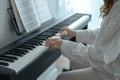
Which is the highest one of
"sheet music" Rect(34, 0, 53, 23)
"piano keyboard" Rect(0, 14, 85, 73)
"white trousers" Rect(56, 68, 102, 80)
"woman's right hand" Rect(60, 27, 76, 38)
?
"sheet music" Rect(34, 0, 53, 23)

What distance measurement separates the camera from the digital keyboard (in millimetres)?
1182

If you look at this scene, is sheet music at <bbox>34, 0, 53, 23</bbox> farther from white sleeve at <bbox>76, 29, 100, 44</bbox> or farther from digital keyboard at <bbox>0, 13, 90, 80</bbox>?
white sleeve at <bbox>76, 29, 100, 44</bbox>

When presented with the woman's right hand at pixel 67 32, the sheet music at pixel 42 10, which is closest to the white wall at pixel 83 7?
the sheet music at pixel 42 10

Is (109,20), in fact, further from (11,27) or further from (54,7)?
(54,7)

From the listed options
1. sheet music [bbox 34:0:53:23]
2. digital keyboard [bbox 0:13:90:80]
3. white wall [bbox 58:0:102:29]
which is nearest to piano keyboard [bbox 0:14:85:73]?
digital keyboard [bbox 0:13:90:80]

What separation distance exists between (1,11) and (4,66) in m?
0.53

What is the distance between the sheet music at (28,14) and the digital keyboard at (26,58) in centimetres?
7

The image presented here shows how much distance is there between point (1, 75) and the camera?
3.69 ft

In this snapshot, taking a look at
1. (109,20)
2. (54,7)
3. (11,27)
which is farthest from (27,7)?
(54,7)

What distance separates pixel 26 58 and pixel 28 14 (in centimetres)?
49

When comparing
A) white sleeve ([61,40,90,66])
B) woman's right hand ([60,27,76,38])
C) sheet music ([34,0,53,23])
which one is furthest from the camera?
Answer: sheet music ([34,0,53,23])

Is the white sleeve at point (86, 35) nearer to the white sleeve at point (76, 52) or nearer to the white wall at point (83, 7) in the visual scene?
the white sleeve at point (76, 52)

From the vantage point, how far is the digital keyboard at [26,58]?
46.5 inches

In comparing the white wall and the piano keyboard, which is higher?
the piano keyboard
